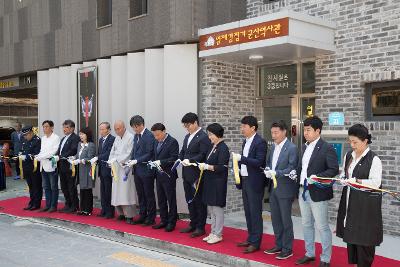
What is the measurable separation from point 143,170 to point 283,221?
2989 millimetres

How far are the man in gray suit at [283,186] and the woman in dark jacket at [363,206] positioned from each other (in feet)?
3.28

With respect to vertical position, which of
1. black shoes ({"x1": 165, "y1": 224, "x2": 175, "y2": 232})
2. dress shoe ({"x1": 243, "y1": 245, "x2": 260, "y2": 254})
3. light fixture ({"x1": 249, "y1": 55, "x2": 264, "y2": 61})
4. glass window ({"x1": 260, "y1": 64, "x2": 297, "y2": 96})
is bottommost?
black shoes ({"x1": 165, "y1": 224, "x2": 175, "y2": 232})

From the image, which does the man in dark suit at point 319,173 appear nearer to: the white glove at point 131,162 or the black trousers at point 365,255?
the black trousers at point 365,255

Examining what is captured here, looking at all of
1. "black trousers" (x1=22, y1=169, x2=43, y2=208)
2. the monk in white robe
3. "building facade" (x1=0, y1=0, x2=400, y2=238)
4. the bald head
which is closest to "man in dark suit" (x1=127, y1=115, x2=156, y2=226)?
the monk in white robe

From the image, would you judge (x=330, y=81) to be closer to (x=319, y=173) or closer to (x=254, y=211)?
(x=254, y=211)

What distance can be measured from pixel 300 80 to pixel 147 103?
3112 millimetres

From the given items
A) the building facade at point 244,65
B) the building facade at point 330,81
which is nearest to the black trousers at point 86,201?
the building facade at point 244,65

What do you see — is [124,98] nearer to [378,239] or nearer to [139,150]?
[139,150]

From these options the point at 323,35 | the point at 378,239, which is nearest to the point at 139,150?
the point at 323,35

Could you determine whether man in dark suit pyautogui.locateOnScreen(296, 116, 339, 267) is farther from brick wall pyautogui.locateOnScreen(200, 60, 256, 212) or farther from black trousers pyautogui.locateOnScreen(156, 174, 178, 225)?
brick wall pyautogui.locateOnScreen(200, 60, 256, 212)

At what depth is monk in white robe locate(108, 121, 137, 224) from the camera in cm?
855

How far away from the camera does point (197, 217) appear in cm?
762

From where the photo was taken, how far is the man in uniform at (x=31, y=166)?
1008cm

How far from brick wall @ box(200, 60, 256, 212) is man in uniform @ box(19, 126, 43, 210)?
3.83 metres
